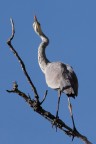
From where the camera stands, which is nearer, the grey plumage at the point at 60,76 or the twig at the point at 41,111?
the twig at the point at 41,111

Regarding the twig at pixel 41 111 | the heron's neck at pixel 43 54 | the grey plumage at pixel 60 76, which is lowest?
the twig at pixel 41 111

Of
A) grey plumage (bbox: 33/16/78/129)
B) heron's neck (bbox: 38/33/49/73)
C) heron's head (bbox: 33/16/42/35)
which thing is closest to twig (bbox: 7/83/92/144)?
grey plumage (bbox: 33/16/78/129)

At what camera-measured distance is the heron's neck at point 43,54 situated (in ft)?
39.4

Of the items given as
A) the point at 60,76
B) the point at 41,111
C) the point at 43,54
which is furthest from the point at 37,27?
the point at 41,111

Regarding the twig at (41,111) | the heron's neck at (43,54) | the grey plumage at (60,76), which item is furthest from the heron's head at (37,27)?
the twig at (41,111)

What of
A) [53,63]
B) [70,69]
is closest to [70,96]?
[70,69]

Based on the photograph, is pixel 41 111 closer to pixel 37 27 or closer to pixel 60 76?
pixel 60 76

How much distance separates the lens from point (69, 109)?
32.2 feet

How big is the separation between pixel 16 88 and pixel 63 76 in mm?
3431

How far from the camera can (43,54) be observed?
12523 mm

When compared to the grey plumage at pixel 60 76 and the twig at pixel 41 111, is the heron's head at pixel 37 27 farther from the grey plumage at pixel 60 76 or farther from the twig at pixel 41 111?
the twig at pixel 41 111

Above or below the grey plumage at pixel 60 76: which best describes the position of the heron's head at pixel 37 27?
above

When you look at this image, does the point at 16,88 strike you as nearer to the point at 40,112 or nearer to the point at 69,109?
the point at 40,112

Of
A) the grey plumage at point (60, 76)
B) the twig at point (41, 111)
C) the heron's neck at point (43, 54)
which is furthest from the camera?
the heron's neck at point (43, 54)
